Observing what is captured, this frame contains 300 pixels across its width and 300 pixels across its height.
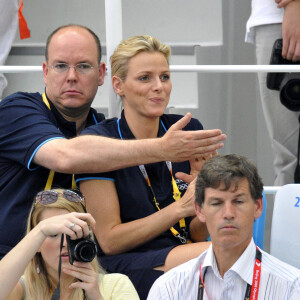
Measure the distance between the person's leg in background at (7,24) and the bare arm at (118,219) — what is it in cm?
157

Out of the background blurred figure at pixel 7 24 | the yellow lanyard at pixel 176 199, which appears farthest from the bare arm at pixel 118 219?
the background blurred figure at pixel 7 24

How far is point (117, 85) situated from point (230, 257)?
0.93 metres

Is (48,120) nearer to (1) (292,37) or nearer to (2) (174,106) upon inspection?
(1) (292,37)

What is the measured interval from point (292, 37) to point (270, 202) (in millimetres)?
1502

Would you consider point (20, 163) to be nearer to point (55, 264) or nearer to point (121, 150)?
point (121, 150)

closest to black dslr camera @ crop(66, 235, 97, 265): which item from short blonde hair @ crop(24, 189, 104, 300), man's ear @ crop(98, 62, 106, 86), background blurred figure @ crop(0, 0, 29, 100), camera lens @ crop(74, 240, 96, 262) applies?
camera lens @ crop(74, 240, 96, 262)

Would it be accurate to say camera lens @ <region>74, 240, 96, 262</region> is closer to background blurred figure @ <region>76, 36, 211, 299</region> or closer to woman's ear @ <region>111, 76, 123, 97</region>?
background blurred figure @ <region>76, 36, 211, 299</region>

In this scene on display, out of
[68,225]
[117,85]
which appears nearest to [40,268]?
[68,225]

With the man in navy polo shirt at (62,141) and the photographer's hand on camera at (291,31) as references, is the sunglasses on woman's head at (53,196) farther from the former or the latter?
the photographer's hand on camera at (291,31)

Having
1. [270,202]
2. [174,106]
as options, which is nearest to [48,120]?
[174,106]

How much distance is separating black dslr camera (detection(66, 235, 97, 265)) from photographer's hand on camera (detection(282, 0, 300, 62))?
1.40 m

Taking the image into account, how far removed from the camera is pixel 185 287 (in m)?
2.50

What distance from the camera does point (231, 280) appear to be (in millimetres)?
2461

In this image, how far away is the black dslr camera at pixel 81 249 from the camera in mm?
2438
